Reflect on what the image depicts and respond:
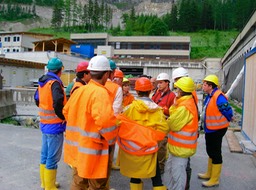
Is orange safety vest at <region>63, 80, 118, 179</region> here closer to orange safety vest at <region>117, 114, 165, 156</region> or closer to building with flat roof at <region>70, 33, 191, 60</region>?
orange safety vest at <region>117, 114, 165, 156</region>

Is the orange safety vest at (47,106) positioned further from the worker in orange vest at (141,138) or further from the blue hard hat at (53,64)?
the worker in orange vest at (141,138)

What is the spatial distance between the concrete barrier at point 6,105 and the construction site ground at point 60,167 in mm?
2127

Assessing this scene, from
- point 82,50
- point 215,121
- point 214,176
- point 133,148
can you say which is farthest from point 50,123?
point 82,50

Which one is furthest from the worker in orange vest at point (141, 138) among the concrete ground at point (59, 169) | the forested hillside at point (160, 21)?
the forested hillside at point (160, 21)

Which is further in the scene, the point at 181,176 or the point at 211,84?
the point at 211,84

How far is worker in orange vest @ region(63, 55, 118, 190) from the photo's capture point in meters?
2.58

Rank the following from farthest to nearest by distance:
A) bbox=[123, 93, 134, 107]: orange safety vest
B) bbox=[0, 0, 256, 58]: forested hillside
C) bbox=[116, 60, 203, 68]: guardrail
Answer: bbox=[0, 0, 256, 58]: forested hillside < bbox=[116, 60, 203, 68]: guardrail < bbox=[123, 93, 134, 107]: orange safety vest

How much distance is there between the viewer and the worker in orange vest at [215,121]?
4.09 metres

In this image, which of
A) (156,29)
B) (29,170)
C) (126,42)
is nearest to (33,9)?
(156,29)

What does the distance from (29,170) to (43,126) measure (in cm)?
138

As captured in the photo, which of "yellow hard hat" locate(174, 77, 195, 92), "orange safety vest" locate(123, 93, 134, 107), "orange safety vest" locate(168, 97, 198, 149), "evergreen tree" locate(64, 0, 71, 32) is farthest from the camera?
"evergreen tree" locate(64, 0, 71, 32)

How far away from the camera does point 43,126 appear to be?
373cm

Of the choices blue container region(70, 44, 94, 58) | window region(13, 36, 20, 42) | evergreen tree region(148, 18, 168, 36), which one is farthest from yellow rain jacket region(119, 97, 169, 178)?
evergreen tree region(148, 18, 168, 36)

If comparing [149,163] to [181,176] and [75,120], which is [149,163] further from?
[75,120]
